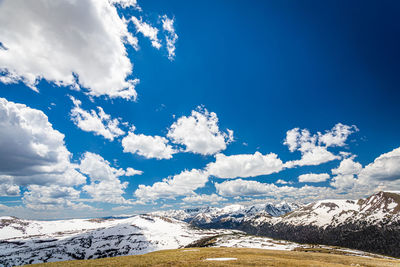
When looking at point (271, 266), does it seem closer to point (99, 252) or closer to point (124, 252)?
point (124, 252)

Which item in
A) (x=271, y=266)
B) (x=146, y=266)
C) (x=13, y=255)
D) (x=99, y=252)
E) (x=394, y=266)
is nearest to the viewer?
(x=271, y=266)

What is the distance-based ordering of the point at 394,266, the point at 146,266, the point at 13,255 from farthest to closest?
1. the point at 13,255
2. the point at 394,266
3. the point at 146,266

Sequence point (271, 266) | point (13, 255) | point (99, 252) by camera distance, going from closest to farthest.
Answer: point (271, 266), point (13, 255), point (99, 252)

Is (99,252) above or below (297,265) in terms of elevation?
below

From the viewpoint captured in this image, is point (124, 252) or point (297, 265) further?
point (124, 252)

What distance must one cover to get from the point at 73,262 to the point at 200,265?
2547 centimetres

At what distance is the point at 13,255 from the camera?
175 m

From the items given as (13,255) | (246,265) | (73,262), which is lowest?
(13,255)

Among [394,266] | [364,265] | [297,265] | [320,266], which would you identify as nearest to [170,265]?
[297,265]

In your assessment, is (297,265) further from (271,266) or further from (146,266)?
(146,266)

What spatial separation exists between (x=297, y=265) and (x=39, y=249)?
265932 mm

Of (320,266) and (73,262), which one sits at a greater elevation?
(320,266)

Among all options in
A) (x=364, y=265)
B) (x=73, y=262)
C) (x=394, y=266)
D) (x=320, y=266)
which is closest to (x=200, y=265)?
(x=320, y=266)

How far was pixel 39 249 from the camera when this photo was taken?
641 ft
